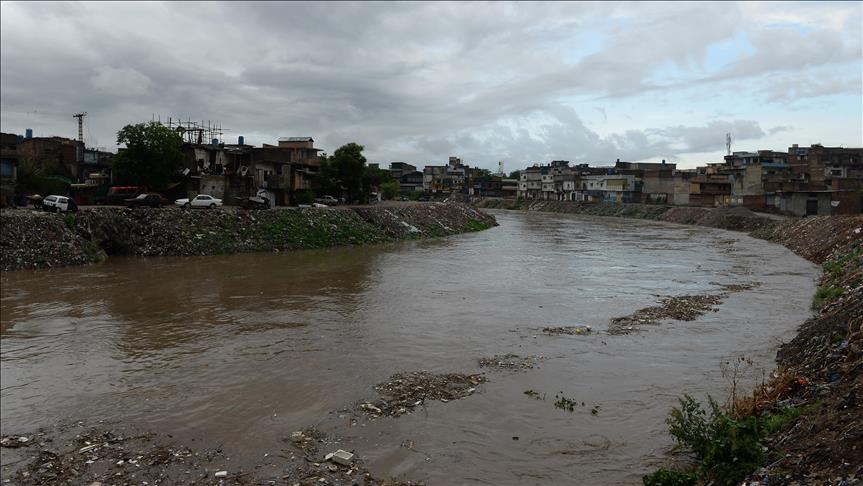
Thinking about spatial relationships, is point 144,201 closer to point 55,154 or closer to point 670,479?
point 55,154

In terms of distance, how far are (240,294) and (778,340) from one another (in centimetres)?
1976

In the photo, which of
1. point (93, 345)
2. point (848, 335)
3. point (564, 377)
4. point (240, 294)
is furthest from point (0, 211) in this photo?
point (848, 335)

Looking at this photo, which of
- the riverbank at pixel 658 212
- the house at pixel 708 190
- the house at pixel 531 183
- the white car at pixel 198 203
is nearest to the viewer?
the white car at pixel 198 203

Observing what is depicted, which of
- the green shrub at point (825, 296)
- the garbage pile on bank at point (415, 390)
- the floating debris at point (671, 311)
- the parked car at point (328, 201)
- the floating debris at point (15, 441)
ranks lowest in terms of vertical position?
the floating debris at point (15, 441)

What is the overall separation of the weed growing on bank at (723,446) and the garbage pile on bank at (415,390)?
457 cm

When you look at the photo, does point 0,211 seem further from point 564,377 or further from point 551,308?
point 564,377

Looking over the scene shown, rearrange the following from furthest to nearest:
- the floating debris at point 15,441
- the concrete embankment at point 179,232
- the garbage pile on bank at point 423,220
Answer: the garbage pile on bank at point 423,220
the concrete embankment at point 179,232
the floating debris at point 15,441

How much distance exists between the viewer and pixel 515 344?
16.3 metres

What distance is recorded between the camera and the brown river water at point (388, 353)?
32.5 ft

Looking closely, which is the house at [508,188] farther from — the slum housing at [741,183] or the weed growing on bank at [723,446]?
the weed growing on bank at [723,446]

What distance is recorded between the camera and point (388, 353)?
15406mm

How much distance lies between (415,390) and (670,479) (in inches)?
225

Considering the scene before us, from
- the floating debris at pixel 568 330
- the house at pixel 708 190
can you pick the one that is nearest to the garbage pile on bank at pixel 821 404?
the floating debris at pixel 568 330

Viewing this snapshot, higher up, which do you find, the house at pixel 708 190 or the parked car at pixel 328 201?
the house at pixel 708 190
